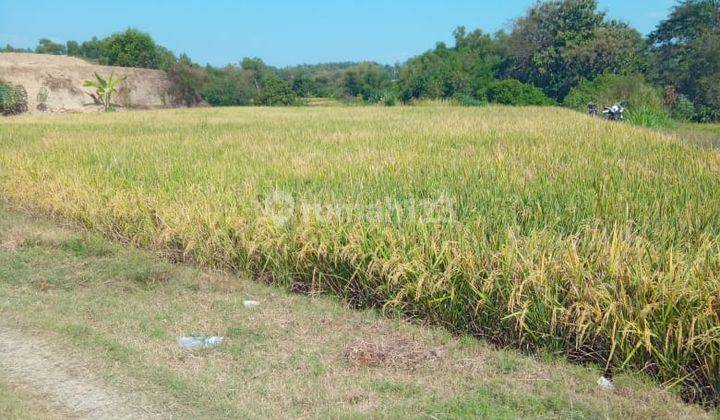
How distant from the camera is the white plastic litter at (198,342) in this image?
11.4 feet

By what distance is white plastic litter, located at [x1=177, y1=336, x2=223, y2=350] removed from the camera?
346cm

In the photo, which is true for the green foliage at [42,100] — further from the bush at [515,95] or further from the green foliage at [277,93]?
the bush at [515,95]

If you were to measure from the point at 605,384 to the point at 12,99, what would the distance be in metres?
25.0

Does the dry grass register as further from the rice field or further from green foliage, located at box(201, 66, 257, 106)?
green foliage, located at box(201, 66, 257, 106)

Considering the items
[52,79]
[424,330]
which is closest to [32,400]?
[424,330]

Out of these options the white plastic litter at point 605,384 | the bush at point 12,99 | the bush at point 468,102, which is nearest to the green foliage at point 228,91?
the bush at point 12,99

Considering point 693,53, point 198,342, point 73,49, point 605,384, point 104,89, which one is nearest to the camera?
point 605,384

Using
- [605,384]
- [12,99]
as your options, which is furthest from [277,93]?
[605,384]

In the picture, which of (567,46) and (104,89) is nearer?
(104,89)

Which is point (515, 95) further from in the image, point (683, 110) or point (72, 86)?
point (72, 86)

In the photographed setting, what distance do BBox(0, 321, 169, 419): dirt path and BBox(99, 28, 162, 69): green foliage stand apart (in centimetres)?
3497

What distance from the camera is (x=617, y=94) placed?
971 inches

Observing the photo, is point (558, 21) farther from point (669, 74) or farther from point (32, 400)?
point (32, 400)

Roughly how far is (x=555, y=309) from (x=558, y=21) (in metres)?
36.4
